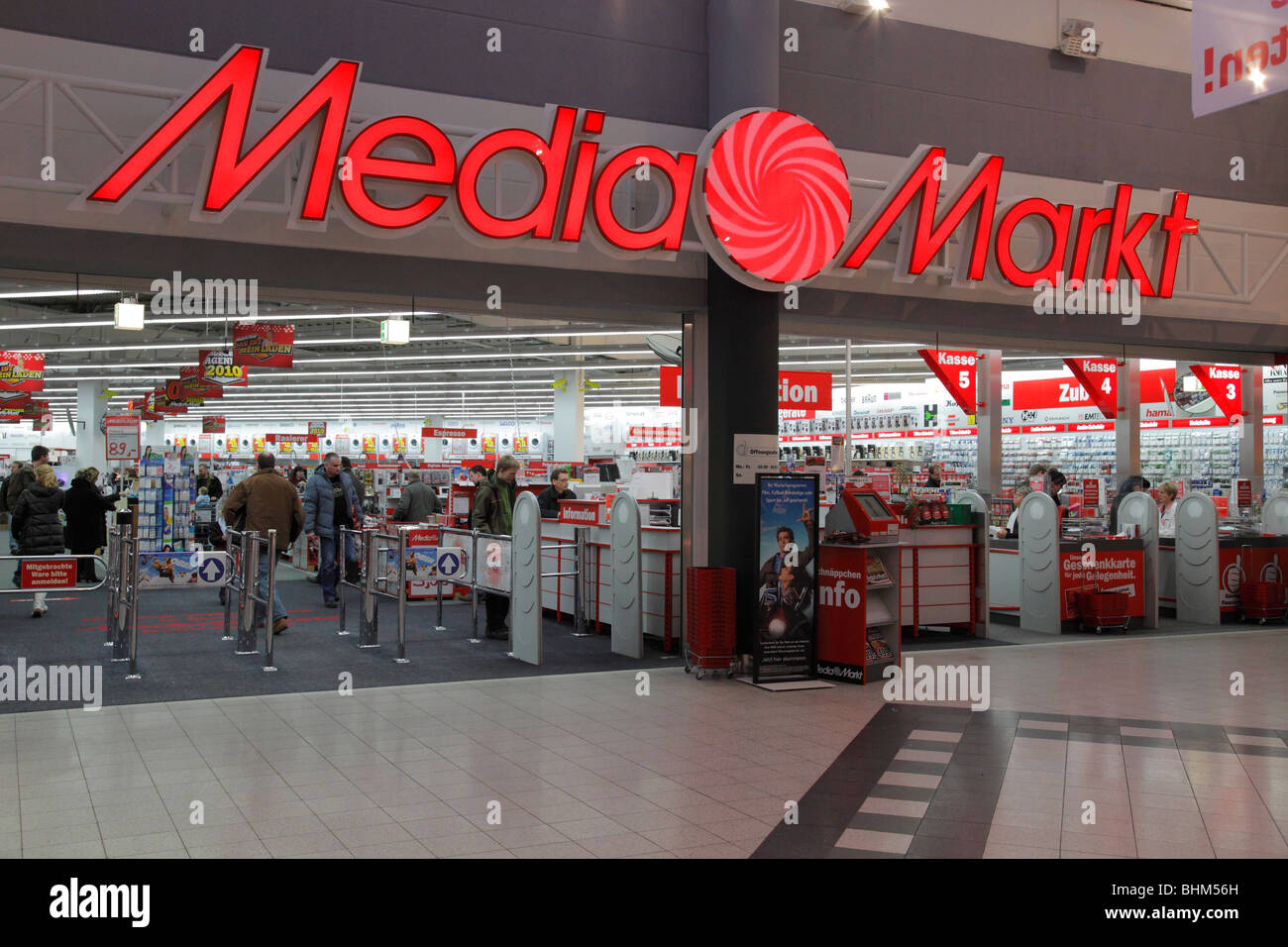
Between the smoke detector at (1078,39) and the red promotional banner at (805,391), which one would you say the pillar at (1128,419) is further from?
the red promotional banner at (805,391)

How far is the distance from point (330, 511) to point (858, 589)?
600 cm

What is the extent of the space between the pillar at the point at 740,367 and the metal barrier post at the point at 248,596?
3508 mm

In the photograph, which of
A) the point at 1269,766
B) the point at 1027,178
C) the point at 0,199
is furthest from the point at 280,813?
the point at 1027,178

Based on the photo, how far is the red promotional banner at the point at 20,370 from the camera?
62.1 ft

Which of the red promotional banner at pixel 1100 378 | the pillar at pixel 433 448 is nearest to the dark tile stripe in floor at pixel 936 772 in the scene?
the red promotional banner at pixel 1100 378

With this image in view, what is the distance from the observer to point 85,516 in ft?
36.3

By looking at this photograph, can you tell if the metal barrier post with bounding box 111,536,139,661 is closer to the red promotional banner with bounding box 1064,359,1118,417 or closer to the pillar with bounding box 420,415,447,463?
the red promotional banner with bounding box 1064,359,1118,417

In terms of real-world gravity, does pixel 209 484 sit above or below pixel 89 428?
below

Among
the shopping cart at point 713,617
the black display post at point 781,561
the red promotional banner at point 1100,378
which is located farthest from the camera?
the red promotional banner at point 1100,378

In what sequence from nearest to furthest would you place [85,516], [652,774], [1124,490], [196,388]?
1. [652,774]
2. [85,516]
3. [1124,490]
4. [196,388]

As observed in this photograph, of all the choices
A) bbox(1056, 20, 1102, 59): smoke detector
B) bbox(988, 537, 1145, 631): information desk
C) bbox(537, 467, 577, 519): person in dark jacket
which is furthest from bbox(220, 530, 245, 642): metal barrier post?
bbox(1056, 20, 1102, 59): smoke detector

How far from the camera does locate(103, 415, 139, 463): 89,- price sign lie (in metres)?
16.5

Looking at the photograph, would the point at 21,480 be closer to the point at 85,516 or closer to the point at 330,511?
the point at 85,516

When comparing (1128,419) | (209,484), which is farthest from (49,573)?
(1128,419)
